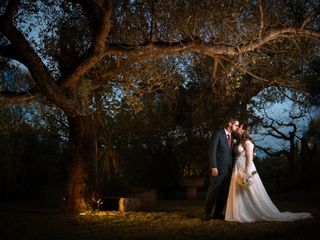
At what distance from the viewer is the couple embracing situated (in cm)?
1197

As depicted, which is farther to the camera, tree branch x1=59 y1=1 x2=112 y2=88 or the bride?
the bride

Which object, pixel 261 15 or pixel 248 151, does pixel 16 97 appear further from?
pixel 261 15

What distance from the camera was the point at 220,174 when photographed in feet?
40.9

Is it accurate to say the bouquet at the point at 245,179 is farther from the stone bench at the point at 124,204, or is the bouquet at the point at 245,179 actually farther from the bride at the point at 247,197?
the stone bench at the point at 124,204

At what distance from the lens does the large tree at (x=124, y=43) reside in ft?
41.3

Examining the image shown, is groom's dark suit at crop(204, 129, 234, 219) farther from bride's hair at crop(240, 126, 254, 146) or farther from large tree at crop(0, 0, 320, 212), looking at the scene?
large tree at crop(0, 0, 320, 212)

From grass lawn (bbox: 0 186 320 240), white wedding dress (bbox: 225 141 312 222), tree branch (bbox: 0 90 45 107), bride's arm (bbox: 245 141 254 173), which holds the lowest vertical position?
grass lawn (bbox: 0 186 320 240)

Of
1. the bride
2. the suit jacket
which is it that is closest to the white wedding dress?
the bride

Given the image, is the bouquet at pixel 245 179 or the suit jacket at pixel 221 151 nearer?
the bouquet at pixel 245 179

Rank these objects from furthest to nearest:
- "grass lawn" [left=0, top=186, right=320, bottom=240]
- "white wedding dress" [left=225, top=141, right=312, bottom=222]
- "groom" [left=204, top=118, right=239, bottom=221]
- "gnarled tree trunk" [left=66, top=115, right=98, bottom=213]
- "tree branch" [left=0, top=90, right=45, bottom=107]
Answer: "gnarled tree trunk" [left=66, top=115, right=98, bottom=213], "tree branch" [left=0, top=90, right=45, bottom=107], "groom" [left=204, top=118, right=239, bottom=221], "white wedding dress" [left=225, top=141, right=312, bottom=222], "grass lawn" [left=0, top=186, right=320, bottom=240]

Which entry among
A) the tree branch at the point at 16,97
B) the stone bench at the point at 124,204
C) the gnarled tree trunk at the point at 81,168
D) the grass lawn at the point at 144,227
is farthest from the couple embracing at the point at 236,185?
the tree branch at the point at 16,97

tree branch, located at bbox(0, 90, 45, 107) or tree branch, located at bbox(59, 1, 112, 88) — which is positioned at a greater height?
tree branch, located at bbox(59, 1, 112, 88)

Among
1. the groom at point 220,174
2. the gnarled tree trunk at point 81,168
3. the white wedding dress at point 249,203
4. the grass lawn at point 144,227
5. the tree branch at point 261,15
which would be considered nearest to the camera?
the grass lawn at point 144,227

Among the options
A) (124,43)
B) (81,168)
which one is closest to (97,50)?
(124,43)
